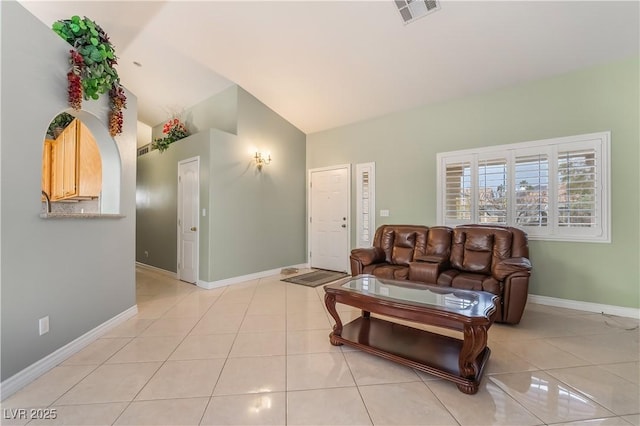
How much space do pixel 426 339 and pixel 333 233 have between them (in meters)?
3.20

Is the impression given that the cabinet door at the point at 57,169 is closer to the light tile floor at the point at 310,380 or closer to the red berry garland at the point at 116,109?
the red berry garland at the point at 116,109

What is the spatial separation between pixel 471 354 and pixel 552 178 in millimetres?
2836

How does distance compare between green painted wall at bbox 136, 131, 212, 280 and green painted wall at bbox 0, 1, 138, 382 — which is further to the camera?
green painted wall at bbox 136, 131, 212, 280

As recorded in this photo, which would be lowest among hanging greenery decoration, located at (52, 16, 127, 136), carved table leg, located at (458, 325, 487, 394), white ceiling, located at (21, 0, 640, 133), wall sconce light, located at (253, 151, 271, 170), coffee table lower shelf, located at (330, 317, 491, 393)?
coffee table lower shelf, located at (330, 317, 491, 393)

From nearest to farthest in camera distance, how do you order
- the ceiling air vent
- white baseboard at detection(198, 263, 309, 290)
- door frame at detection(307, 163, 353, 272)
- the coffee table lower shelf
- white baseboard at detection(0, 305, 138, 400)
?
1. white baseboard at detection(0, 305, 138, 400)
2. the coffee table lower shelf
3. the ceiling air vent
4. white baseboard at detection(198, 263, 309, 290)
5. door frame at detection(307, 163, 353, 272)

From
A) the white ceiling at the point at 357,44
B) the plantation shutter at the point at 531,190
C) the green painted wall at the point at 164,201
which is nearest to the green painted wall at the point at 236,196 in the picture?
the green painted wall at the point at 164,201

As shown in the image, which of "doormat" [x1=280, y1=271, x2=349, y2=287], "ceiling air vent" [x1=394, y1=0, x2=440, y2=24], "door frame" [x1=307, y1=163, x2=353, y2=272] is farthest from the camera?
"door frame" [x1=307, y1=163, x2=353, y2=272]

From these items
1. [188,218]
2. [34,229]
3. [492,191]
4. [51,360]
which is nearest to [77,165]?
[34,229]

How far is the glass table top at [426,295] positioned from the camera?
6.27 feet

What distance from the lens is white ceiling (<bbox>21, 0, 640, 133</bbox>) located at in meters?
2.71

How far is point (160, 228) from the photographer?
5.26 m

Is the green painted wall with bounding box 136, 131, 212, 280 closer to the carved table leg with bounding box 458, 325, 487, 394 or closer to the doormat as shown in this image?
the doormat

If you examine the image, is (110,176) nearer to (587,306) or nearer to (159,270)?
(159,270)

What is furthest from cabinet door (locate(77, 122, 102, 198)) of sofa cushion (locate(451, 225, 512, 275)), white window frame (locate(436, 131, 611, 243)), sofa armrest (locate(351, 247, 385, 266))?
white window frame (locate(436, 131, 611, 243))
